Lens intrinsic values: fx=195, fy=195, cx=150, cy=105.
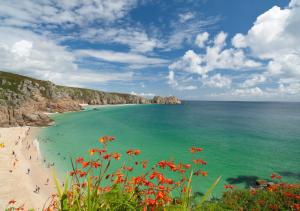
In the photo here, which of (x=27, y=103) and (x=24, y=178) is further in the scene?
(x=27, y=103)

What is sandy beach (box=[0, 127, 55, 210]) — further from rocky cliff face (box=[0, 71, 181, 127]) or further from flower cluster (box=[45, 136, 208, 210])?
rocky cliff face (box=[0, 71, 181, 127])

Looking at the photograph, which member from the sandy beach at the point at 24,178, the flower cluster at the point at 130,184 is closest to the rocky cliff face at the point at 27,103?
the sandy beach at the point at 24,178

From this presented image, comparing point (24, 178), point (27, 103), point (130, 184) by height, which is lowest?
point (24, 178)

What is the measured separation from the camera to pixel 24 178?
30.7 meters

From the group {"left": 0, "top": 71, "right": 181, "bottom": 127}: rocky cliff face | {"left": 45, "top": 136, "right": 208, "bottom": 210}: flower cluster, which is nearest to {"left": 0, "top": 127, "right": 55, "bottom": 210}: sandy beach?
{"left": 45, "top": 136, "right": 208, "bottom": 210}: flower cluster

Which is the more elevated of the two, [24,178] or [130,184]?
[130,184]

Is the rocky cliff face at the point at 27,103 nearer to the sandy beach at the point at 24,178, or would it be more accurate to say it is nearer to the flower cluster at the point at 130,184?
the sandy beach at the point at 24,178

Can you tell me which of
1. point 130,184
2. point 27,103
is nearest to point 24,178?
point 130,184

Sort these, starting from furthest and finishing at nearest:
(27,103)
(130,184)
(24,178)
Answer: (27,103)
(24,178)
(130,184)

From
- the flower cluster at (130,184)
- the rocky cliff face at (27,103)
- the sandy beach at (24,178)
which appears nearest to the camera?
the flower cluster at (130,184)

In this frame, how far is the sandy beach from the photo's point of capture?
80.3 ft

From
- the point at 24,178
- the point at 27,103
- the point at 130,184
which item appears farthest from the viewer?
the point at 27,103

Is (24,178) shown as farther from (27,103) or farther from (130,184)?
(27,103)

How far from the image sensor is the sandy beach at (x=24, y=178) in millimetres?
24469
